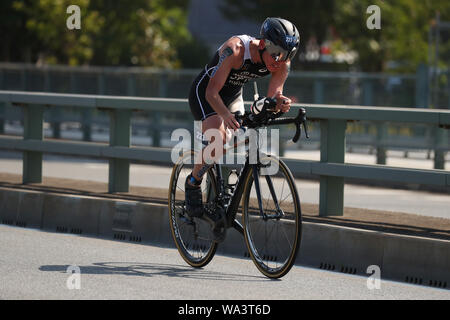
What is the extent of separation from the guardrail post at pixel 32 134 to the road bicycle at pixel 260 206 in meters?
3.12

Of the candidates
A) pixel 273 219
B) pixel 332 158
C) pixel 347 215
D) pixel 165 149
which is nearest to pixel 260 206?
pixel 273 219

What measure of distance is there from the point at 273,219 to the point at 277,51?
3.81ft

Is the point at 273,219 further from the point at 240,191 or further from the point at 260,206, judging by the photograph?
the point at 240,191

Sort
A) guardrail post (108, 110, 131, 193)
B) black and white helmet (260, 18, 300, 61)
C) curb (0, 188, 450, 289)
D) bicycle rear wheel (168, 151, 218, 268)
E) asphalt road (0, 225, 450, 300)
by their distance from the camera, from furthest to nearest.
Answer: guardrail post (108, 110, 131, 193)
bicycle rear wheel (168, 151, 218, 268)
curb (0, 188, 450, 289)
black and white helmet (260, 18, 300, 61)
asphalt road (0, 225, 450, 300)

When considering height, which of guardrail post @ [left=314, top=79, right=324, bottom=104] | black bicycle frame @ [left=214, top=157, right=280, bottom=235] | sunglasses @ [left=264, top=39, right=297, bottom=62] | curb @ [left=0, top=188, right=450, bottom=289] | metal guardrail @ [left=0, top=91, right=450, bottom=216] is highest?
guardrail post @ [left=314, top=79, right=324, bottom=104]

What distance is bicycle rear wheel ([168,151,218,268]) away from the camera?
8375 millimetres

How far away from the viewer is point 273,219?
772 centimetres

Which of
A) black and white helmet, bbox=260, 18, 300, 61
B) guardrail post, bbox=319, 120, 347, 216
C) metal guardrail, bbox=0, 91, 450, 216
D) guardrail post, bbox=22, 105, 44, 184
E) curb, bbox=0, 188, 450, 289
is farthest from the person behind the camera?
guardrail post, bbox=22, 105, 44, 184

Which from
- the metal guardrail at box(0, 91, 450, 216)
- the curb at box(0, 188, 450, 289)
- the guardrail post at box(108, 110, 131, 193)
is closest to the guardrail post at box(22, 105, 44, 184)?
the metal guardrail at box(0, 91, 450, 216)

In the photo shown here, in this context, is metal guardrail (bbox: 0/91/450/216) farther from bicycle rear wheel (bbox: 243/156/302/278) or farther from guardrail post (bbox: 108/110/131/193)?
bicycle rear wheel (bbox: 243/156/302/278)

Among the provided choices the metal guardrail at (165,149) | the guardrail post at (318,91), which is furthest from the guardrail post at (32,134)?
the guardrail post at (318,91)

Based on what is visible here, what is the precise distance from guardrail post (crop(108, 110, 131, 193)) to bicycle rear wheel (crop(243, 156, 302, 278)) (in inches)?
113
